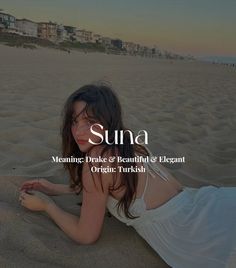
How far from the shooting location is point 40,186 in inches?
88.8

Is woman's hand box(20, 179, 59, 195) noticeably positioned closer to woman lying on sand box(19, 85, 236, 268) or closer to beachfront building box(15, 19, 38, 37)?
woman lying on sand box(19, 85, 236, 268)

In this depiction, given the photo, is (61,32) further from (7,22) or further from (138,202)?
(138,202)

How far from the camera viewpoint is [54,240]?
185cm

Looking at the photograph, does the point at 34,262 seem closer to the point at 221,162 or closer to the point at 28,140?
the point at 28,140

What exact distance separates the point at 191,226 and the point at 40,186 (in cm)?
90

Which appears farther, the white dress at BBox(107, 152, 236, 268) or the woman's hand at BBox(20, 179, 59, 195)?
the woman's hand at BBox(20, 179, 59, 195)

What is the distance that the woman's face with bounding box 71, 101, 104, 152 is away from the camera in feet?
5.96

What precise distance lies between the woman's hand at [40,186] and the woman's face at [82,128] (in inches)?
19.2

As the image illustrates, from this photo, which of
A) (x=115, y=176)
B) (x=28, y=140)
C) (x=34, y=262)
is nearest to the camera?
(x=34, y=262)

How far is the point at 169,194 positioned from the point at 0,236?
760mm

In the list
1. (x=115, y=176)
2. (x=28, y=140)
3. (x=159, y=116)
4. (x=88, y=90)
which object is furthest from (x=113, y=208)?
(x=159, y=116)

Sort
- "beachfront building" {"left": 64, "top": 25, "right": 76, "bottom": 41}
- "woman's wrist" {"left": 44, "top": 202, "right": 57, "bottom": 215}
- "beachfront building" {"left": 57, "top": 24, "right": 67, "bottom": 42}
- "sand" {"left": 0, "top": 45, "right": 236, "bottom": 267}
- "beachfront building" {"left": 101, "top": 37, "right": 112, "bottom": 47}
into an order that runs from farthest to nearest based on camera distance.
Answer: "beachfront building" {"left": 101, "top": 37, "right": 112, "bottom": 47}
"beachfront building" {"left": 64, "top": 25, "right": 76, "bottom": 41}
"beachfront building" {"left": 57, "top": 24, "right": 67, "bottom": 42}
"woman's wrist" {"left": 44, "top": 202, "right": 57, "bottom": 215}
"sand" {"left": 0, "top": 45, "right": 236, "bottom": 267}

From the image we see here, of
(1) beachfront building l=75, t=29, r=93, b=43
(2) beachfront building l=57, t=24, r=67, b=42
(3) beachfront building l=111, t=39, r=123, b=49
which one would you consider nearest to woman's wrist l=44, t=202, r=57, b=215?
(2) beachfront building l=57, t=24, r=67, b=42

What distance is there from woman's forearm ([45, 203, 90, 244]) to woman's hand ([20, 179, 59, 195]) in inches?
10.2
